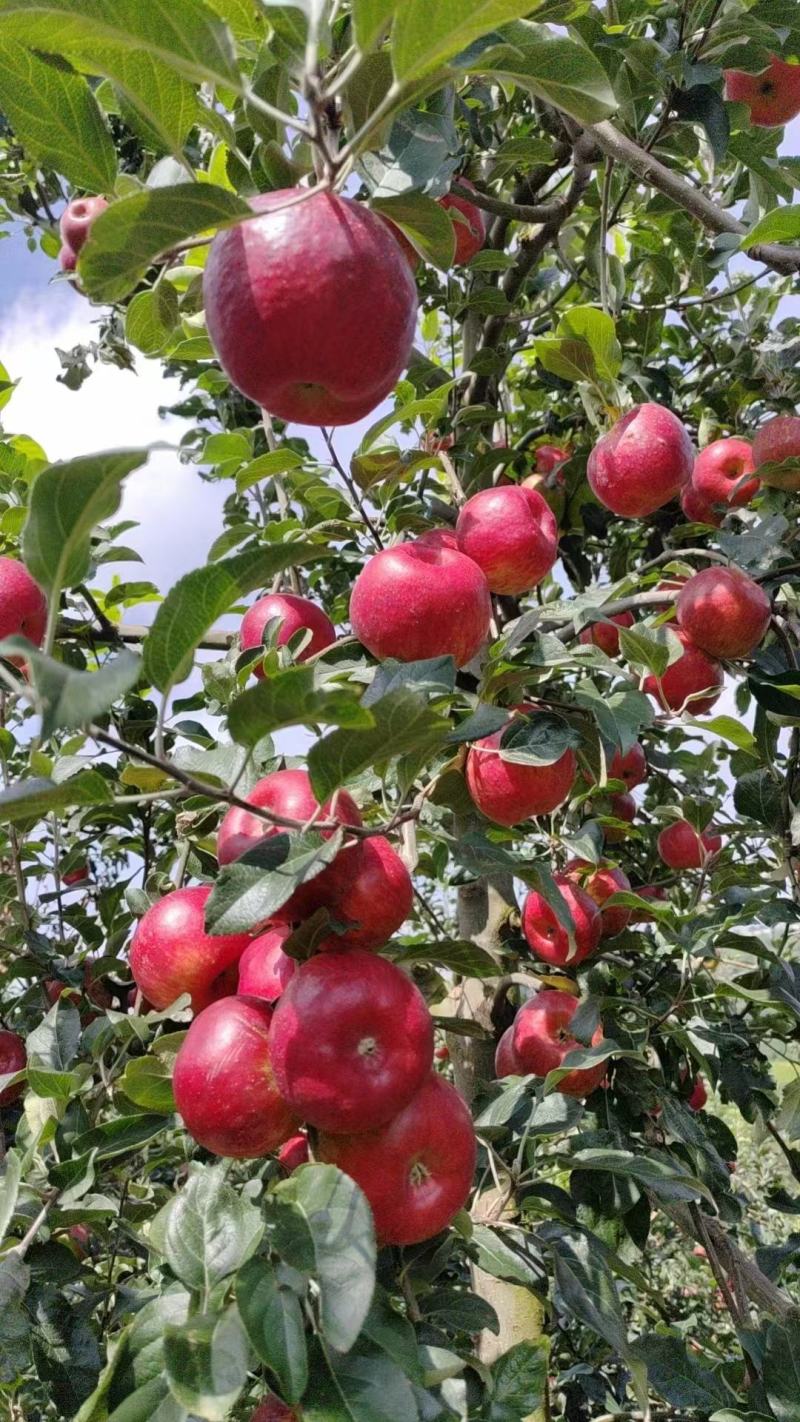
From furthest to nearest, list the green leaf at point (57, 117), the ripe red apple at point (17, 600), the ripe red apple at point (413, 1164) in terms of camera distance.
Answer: the ripe red apple at point (17, 600) < the ripe red apple at point (413, 1164) < the green leaf at point (57, 117)

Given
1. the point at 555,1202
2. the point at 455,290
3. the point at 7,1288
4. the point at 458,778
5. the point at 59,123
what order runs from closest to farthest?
the point at 59,123, the point at 7,1288, the point at 458,778, the point at 555,1202, the point at 455,290

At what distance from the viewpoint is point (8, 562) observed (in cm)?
171

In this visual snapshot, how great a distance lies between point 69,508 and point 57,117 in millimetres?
449

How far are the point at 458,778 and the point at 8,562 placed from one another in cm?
86

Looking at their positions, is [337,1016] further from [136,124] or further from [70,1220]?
[136,124]

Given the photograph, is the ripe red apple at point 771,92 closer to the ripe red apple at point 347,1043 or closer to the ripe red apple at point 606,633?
the ripe red apple at point 606,633

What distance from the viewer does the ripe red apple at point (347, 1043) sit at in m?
0.90

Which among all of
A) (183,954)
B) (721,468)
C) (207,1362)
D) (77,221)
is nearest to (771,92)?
(721,468)

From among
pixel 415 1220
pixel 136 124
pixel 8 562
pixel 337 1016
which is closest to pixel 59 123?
pixel 136 124

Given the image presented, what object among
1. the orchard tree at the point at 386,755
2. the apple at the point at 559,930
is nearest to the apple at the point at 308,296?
the orchard tree at the point at 386,755

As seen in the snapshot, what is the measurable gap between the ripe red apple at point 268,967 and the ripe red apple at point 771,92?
80.5 inches

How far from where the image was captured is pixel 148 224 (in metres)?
0.77

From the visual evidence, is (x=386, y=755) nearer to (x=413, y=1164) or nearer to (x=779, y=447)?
(x=413, y=1164)

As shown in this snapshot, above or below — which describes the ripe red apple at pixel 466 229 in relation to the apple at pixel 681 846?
above
